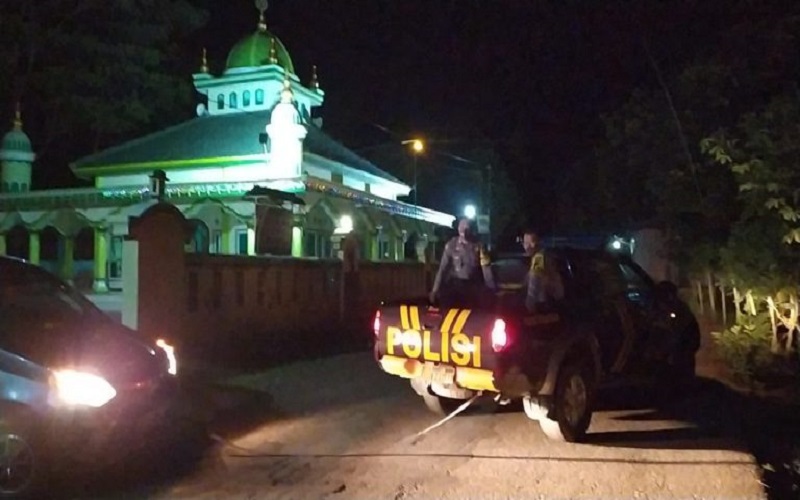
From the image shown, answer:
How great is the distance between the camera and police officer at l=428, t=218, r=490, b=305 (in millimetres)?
10227

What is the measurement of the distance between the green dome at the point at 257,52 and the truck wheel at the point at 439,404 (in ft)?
73.6

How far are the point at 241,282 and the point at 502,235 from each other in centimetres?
3137

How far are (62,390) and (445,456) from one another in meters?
3.09

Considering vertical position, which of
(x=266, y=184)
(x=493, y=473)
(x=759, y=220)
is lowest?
(x=493, y=473)

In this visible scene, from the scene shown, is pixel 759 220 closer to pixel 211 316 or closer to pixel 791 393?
pixel 791 393

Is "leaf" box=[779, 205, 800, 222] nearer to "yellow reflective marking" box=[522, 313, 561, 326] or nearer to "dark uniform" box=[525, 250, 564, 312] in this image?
"dark uniform" box=[525, 250, 564, 312]

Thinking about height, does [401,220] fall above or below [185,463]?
above

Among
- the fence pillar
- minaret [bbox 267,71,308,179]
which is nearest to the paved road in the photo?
the fence pillar

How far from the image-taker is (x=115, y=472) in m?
7.63

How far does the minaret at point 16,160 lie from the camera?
2836 cm

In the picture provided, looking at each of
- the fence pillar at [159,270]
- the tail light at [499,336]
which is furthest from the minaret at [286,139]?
the tail light at [499,336]

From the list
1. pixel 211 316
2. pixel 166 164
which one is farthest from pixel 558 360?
pixel 166 164

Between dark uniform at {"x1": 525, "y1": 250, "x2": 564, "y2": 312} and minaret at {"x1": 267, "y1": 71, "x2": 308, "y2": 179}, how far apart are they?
15702 millimetres

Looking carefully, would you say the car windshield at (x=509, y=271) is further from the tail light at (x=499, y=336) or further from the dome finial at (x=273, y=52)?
the dome finial at (x=273, y=52)
